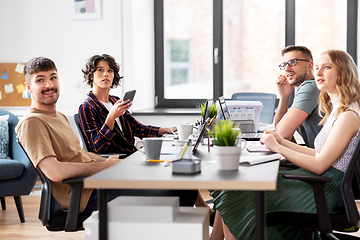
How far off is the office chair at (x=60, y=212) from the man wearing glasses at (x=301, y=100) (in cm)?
129

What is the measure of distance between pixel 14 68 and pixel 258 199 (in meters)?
3.63

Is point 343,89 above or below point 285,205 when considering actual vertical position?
above

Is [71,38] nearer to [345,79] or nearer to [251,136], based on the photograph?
[251,136]

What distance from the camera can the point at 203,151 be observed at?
2092mm

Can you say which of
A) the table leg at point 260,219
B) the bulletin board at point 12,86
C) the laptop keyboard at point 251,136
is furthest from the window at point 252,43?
the table leg at point 260,219

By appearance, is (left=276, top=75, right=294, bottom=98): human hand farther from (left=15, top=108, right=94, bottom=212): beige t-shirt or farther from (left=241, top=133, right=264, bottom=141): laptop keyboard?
(left=15, top=108, right=94, bottom=212): beige t-shirt

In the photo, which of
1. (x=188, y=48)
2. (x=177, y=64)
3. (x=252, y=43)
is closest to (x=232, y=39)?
(x=252, y=43)

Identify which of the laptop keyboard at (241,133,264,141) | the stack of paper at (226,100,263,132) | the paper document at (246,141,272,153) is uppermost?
the stack of paper at (226,100,263,132)

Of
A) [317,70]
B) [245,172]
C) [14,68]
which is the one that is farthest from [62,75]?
[245,172]

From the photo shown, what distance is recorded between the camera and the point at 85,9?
4.21 metres

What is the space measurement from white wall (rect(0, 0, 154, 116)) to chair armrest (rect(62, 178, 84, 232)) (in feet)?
7.98

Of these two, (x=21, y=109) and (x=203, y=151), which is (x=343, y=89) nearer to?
(x=203, y=151)

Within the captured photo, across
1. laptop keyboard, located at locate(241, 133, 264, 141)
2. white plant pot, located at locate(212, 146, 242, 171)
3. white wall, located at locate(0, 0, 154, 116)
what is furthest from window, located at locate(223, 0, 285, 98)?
white plant pot, located at locate(212, 146, 242, 171)

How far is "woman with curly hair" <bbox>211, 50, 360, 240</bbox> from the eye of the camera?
179cm
